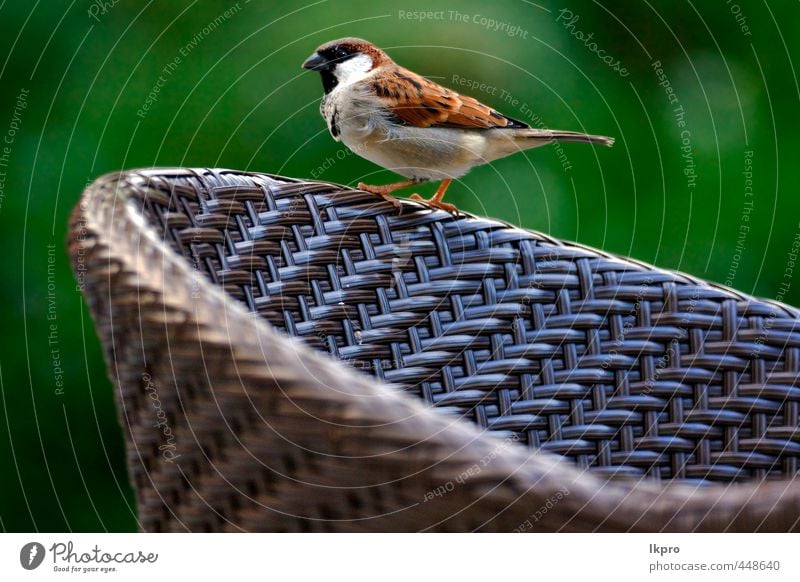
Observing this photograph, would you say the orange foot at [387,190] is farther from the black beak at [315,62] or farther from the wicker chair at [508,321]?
the black beak at [315,62]

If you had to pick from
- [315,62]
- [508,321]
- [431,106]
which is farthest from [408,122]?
[508,321]

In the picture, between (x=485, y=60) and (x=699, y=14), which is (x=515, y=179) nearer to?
(x=485, y=60)

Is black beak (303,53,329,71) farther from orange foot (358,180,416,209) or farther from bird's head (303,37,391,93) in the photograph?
orange foot (358,180,416,209)

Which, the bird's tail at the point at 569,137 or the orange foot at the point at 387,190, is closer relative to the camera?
the orange foot at the point at 387,190

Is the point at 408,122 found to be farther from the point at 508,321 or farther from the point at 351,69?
the point at 508,321

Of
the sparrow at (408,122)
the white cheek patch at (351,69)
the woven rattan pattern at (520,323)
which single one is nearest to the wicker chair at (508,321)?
the woven rattan pattern at (520,323)

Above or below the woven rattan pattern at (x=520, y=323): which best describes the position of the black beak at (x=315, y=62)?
above

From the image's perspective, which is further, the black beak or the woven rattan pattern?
the black beak

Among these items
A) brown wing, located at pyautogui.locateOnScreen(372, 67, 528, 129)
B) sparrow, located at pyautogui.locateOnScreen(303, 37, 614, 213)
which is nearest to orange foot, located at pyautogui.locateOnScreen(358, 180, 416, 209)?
sparrow, located at pyautogui.locateOnScreen(303, 37, 614, 213)
